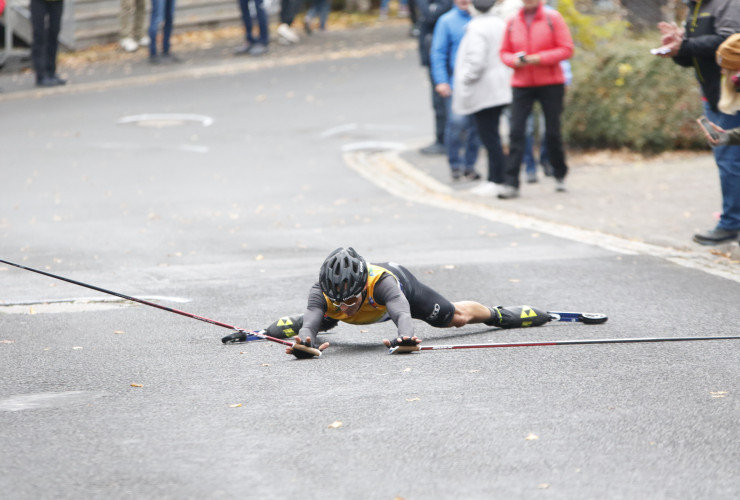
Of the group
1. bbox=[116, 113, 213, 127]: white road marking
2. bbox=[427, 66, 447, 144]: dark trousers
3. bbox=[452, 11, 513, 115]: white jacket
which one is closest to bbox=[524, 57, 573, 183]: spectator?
bbox=[452, 11, 513, 115]: white jacket

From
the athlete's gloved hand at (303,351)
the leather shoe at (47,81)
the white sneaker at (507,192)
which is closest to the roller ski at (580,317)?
the athlete's gloved hand at (303,351)

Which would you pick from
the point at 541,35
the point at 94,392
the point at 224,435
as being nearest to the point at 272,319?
the point at 94,392

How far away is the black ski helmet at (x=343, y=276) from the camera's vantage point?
6199 millimetres

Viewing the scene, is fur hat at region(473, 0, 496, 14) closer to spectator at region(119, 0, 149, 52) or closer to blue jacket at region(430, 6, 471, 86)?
blue jacket at region(430, 6, 471, 86)

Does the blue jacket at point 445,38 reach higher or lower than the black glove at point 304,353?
higher

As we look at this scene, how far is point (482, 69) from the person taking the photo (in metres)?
12.7

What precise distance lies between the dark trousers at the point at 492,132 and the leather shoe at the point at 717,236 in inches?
127

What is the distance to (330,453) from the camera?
4836mm

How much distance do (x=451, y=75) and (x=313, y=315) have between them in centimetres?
767

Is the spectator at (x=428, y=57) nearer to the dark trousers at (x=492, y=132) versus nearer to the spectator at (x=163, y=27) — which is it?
the dark trousers at (x=492, y=132)

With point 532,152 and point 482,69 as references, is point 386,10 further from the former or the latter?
point 482,69

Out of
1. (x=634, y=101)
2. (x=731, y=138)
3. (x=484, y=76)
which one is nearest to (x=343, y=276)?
(x=731, y=138)

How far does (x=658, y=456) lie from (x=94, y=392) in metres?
2.90

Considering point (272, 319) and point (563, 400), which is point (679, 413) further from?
point (272, 319)
